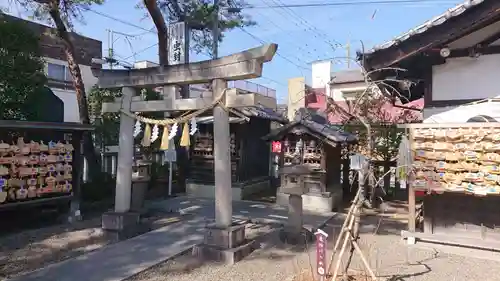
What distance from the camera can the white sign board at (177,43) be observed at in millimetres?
14008

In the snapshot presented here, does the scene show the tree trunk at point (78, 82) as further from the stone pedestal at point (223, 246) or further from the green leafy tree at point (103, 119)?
the stone pedestal at point (223, 246)

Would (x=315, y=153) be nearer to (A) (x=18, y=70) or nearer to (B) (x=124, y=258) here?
(B) (x=124, y=258)

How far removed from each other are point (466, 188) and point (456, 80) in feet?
7.89

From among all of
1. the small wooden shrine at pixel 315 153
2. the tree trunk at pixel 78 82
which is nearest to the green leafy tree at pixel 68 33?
the tree trunk at pixel 78 82

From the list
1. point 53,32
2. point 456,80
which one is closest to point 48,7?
point 53,32

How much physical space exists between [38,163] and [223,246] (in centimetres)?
546

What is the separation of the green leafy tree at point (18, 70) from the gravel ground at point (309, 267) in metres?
6.33

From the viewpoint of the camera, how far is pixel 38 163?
9.27 meters

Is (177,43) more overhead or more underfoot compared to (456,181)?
more overhead

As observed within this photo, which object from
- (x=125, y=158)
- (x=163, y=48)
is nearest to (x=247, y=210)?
(x=125, y=158)

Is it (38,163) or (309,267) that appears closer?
(309,267)

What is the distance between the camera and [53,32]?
12.4m

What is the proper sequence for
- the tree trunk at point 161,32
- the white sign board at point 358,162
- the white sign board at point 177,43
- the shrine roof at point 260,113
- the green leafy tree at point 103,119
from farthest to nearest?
the shrine roof at point 260,113
the white sign board at point 177,43
the tree trunk at point 161,32
the green leafy tree at point 103,119
the white sign board at point 358,162

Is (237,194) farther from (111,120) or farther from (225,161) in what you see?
(225,161)
